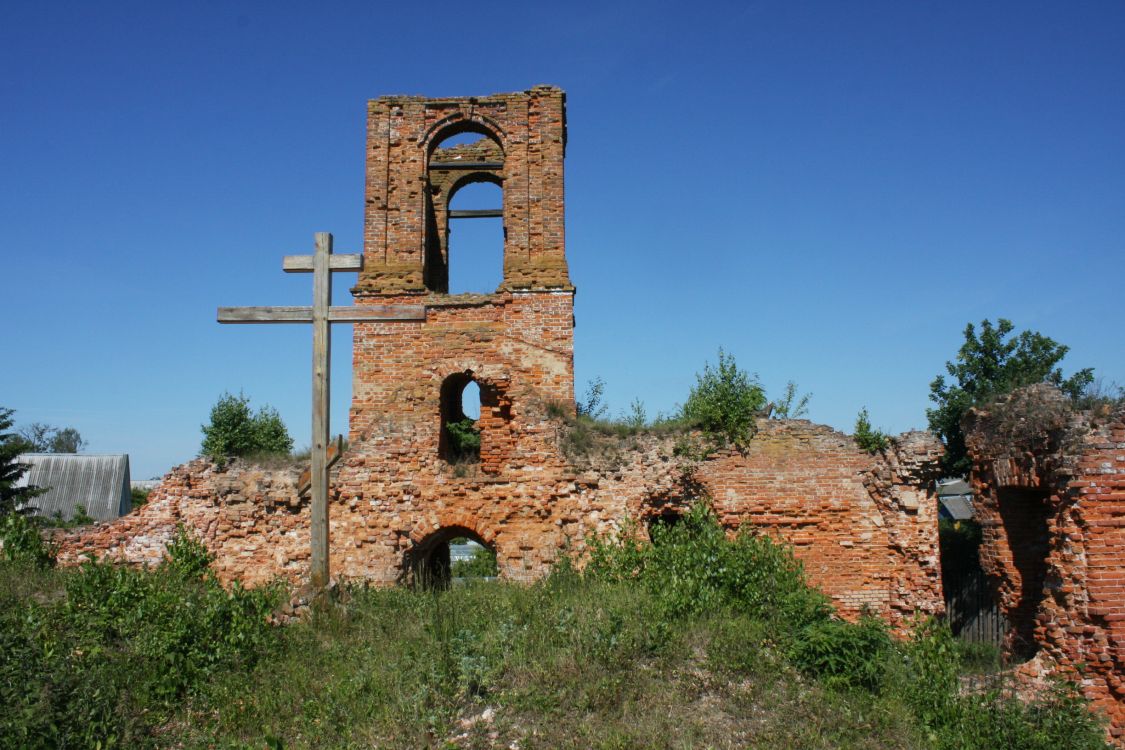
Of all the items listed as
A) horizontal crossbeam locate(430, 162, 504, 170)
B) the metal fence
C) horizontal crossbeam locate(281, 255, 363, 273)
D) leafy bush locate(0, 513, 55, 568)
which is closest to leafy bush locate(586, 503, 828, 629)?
horizontal crossbeam locate(281, 255, 363, 273)

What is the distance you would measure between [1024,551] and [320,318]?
307 inches

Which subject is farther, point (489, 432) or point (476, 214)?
point (476, 214)

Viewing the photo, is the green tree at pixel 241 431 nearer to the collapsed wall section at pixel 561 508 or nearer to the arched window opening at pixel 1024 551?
the collapsed wall section at pixel 561 508

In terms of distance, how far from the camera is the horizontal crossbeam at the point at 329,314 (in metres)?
7.87

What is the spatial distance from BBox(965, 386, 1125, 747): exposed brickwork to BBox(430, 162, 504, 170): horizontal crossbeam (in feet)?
31.9

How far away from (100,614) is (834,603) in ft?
25.7

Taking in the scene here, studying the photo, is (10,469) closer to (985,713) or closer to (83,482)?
(83,482)

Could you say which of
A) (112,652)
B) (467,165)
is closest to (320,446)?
(112,652)

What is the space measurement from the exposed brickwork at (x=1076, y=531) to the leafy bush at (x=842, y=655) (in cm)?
179

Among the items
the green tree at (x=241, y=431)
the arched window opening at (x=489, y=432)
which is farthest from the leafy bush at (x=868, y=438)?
the green tree at (x=241, y=431)

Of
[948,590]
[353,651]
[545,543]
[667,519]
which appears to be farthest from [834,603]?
[948,590]

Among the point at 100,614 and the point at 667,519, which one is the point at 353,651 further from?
the point at 667,519

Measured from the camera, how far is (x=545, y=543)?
990cm

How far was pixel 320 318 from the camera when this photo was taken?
786 centimetres
